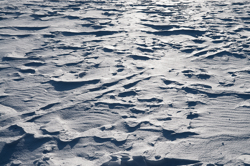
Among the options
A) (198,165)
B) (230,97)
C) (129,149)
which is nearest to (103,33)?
(230,97)

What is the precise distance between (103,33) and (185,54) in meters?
1.11

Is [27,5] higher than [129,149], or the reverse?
[27,5]

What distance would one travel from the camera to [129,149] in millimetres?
1649

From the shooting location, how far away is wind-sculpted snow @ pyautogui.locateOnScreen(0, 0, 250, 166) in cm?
164

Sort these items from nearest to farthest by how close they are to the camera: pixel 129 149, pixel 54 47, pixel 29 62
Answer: pixel 129 149
pixel 29 62
pixel 54 47

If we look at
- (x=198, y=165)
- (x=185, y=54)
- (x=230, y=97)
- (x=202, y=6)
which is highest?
(x=202, y=6)

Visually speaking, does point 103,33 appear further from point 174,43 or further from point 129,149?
point 129,149

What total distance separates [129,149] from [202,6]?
3434 millimetres

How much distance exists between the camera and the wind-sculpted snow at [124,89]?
164cm

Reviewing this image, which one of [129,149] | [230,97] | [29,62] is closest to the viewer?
[129,149]

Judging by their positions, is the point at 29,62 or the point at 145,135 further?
the point at 29,62

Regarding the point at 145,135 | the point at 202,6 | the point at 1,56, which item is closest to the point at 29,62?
the point at 1,56

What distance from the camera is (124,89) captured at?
2.26m

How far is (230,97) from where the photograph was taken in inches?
83.1
